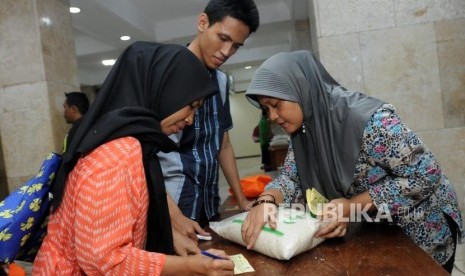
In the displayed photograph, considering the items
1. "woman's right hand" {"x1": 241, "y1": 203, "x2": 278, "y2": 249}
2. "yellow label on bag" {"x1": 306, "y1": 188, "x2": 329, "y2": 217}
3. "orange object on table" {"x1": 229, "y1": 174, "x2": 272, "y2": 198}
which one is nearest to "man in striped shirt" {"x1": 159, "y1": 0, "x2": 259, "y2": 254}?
"orange object on table" {"x1": 229, "y1": 174, "x2": 272, "y2": 198}

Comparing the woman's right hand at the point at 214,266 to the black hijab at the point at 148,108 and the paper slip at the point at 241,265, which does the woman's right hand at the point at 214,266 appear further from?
the black hijab at the point at 148,108

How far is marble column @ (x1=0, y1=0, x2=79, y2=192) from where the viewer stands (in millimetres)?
3039

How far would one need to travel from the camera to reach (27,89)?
307 centimetres

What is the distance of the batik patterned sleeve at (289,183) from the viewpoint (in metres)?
1.59

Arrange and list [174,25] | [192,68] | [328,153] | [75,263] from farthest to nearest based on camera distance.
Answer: [174,25]
[328,153]
[192,68]
[75,263]

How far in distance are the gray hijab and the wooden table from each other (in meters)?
0.20

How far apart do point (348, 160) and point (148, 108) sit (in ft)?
2.42

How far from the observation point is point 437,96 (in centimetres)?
242

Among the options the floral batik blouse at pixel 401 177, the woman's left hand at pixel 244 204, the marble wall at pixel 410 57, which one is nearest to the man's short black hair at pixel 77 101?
the woman's left hand at pixel 244 204

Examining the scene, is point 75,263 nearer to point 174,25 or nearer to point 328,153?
point 328,153

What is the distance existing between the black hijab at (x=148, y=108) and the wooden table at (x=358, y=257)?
0.99ft

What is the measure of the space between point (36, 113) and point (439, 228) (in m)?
3.03

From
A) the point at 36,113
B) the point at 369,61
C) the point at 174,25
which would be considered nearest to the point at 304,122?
the point at 369,61

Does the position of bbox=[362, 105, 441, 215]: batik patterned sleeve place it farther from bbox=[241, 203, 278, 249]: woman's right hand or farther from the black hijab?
the black hijab
